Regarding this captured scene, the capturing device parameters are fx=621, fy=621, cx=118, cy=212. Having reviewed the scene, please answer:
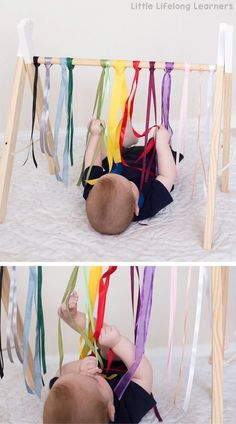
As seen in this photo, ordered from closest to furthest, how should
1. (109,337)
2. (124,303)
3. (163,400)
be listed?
1. (109,337)
2. (163,400)
3. (124,303)

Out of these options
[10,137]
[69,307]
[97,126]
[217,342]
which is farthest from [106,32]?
[217,342]

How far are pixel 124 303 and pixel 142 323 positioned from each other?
622mm

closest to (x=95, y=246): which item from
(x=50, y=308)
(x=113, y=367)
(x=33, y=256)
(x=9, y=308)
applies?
(x=33, y=256)

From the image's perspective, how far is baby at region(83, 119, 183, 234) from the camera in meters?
1.02

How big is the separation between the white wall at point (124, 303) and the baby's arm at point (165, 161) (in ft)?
1.96

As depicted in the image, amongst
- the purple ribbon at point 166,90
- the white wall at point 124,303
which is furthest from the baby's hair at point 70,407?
the white wall at point 124,303

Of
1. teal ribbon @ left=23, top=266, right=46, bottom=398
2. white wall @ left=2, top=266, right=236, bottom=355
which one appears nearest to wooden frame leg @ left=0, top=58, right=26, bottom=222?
teal ribbon @ left=23, top=266, right=46, bottom=398

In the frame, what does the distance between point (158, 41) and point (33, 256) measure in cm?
77

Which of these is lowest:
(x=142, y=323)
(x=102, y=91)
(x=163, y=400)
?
(x=163, y=400)

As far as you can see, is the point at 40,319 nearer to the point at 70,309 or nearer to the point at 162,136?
the point at 70,309

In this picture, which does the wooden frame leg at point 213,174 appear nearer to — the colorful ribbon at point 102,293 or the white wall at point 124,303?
the colorful ribbon at point 102,293

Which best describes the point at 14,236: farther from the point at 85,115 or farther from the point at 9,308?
the point at 85,115

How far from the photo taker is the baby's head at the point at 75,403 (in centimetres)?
105

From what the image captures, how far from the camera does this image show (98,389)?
3.66ft
